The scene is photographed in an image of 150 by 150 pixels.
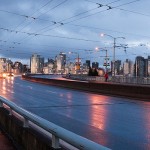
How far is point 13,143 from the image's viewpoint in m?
10.6

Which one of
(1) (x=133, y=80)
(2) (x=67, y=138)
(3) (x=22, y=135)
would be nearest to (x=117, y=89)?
(3) (x=22, y=135)

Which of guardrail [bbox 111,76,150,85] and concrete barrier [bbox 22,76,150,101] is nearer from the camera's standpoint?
concrete barrier [bbox 22,76,150,101]

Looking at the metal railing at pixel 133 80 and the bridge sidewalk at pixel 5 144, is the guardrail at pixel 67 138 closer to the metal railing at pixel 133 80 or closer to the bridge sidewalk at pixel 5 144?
the bridge sidewalk at pixel 5 144

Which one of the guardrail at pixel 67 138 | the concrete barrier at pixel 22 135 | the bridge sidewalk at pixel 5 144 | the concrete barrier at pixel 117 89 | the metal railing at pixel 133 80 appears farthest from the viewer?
the metal railing at pixel 133 80

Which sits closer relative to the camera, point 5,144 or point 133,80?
point 5,144

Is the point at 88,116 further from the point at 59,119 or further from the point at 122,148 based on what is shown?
the point at 122,148

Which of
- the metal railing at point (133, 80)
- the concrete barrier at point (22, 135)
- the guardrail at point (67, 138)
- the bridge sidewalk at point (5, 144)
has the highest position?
the guardrail at point (67, 138)

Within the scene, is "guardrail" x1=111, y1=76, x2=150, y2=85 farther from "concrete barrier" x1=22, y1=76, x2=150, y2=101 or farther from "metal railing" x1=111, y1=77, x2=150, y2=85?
"concrete barrier" x1=22, y1=76, x2=150, y2=101

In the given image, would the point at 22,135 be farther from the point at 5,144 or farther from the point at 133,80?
the point at 133,80

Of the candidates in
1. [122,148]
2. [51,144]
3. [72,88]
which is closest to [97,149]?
[51,144]

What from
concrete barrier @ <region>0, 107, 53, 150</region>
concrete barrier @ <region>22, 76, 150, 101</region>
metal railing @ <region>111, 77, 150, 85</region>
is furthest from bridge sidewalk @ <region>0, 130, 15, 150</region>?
metal railing @ <region>111, 77, 150, 85</region>

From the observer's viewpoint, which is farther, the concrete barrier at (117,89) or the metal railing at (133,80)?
the metal railing at (133,80)

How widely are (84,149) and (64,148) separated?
183 cm

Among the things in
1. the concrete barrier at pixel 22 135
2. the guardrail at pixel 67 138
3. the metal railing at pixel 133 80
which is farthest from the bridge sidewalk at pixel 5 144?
the metal railing at pixel 133 80
